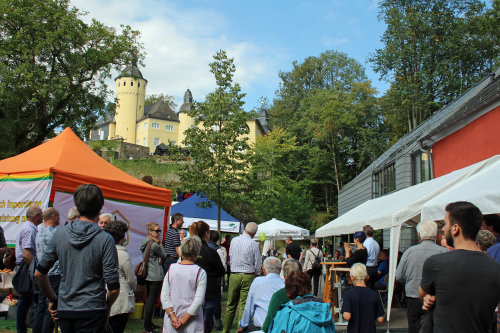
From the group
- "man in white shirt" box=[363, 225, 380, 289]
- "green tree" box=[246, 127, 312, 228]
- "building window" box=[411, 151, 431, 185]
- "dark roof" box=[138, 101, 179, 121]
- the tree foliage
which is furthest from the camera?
"dark roof" box=[138, 101, 179, 121]

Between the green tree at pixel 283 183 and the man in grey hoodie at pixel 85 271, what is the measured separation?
34.8 metres

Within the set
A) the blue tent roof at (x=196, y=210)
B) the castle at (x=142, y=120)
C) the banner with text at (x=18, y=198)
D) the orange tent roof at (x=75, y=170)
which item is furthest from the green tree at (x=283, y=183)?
the banner with text at (x=18, y=198)

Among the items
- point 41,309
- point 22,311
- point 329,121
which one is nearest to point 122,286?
point 41,309

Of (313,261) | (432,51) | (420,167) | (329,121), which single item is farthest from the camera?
(329,121)

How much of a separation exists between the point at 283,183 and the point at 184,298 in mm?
41023

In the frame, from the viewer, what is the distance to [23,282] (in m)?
5.58

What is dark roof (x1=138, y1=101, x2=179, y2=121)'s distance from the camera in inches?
2894

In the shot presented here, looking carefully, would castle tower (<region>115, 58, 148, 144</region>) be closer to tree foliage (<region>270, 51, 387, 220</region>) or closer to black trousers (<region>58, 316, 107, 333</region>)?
tree foliage (<region>270, 51, 387, 220</region>)

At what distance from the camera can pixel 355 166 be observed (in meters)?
46.6

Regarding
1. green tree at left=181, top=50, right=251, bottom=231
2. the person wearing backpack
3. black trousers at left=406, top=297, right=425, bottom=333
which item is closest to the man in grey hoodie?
black trousers at left=406, top=297, right=425, bottom=333

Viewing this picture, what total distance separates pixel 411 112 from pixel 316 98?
12119 millimetres

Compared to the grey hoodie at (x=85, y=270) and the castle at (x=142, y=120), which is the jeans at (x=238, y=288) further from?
the castle at (x=142, y=120)

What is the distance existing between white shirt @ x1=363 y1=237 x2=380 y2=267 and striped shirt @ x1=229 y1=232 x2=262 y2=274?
106 inches

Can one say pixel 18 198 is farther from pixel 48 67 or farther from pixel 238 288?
pixel 48 67
